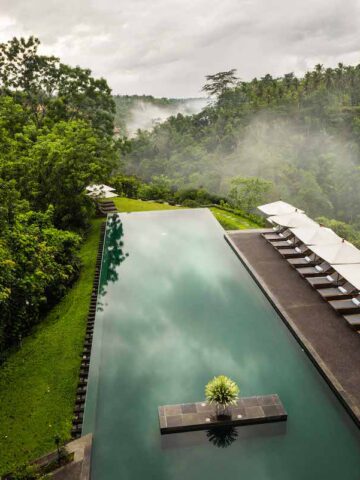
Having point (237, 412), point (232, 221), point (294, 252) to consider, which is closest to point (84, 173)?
point (232, 221)

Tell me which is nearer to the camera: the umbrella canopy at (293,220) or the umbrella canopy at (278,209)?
the umbrella canopy at (293,220)

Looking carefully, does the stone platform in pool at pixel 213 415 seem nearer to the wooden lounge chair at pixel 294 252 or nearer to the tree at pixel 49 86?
the wooden lounge chair at pixel 294 252

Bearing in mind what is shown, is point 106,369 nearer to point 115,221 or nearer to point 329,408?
point 329,408

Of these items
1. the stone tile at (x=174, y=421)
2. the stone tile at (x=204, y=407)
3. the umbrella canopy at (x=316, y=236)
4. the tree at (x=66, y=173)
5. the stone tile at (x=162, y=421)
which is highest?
the tree at (x=66, y=173)

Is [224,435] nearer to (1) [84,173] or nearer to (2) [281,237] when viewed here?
(2) [281,237]

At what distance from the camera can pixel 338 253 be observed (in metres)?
12.1

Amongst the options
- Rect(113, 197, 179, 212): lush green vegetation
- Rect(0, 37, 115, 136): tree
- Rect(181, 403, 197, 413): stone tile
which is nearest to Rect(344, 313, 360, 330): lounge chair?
Rect(181, 403, 197, 413): stone tile

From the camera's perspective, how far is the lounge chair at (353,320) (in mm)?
9730

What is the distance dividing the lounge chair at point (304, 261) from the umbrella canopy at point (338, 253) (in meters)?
0.66

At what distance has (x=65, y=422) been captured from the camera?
292 inches

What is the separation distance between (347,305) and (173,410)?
592 cm

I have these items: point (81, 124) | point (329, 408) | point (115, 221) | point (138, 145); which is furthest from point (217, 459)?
point (138, 145)

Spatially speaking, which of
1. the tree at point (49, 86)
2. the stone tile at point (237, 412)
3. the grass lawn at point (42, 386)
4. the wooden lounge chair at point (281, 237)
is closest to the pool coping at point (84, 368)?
the grass lawn at point (42, 386)

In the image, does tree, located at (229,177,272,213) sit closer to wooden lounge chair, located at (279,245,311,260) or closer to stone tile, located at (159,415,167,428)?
wooden lounge chair, located at (279,245,311,260)
